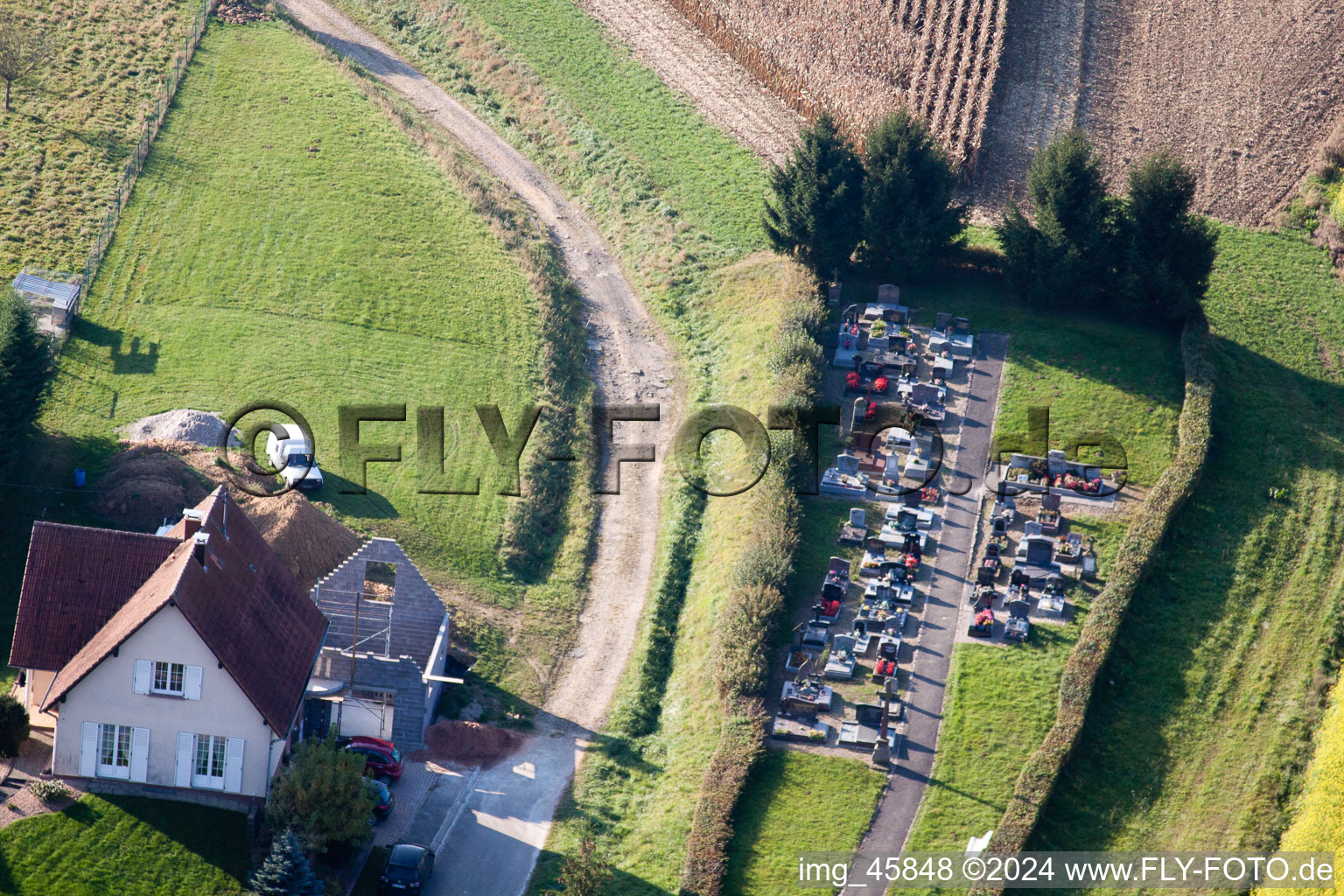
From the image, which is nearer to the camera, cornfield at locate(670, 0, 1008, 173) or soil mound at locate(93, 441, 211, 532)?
soil mound at locate(93, 441, 211, 532)

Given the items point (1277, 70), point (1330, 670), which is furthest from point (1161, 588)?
point (1277, 70)

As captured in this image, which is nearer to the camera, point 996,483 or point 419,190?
point 996,483

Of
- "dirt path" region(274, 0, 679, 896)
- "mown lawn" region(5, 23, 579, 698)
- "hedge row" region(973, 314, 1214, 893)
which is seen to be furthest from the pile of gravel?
"hedge row" region(973, 314, 1214, 893)

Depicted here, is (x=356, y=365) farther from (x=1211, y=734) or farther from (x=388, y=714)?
(x=1211, y=734)

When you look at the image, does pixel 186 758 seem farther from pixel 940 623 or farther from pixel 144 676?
pixel 940 623

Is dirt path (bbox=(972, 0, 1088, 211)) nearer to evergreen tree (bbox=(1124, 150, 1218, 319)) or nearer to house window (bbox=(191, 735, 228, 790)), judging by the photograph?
evergreen tree (bbox=(1124, 150, 1218, 319))

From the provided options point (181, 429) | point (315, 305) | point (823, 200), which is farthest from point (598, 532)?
point (823, 200)
